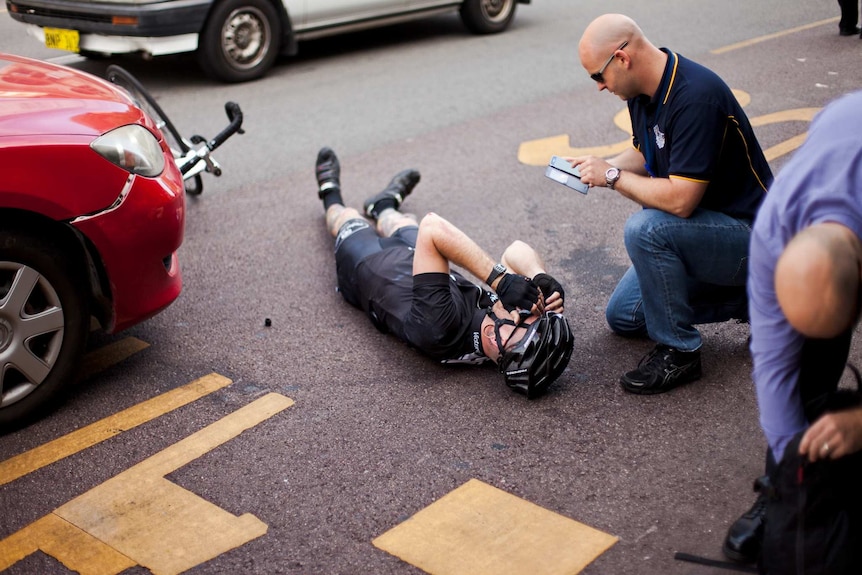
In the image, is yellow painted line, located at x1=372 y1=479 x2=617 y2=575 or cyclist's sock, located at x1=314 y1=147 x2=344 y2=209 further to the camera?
cyclist's sock, located at x1=314 y1=147 x2=344 y2=209

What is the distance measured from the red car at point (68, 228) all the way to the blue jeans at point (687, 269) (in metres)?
1.97

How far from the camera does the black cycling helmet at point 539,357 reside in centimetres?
388

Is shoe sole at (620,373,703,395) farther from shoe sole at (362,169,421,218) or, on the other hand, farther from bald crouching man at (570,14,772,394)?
shoe sole at (362,169,421,218)

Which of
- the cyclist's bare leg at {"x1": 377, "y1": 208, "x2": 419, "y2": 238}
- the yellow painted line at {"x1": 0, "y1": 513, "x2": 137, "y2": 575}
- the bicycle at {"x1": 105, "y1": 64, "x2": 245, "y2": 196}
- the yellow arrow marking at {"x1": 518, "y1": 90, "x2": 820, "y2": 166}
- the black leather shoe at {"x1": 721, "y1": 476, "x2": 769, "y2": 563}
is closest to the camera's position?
the black leather shoe at {"x1": 721, "y1": 476, "x2": 769, "y2": 563}

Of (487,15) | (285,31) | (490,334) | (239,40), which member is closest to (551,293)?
(490,334)

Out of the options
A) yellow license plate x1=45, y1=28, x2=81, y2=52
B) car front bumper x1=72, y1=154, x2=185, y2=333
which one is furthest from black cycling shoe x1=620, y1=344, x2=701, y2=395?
yellow license plate x1=45, y1=28, x2=81, y2=52

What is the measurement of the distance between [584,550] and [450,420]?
954 millimetres

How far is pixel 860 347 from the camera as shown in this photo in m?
4.16

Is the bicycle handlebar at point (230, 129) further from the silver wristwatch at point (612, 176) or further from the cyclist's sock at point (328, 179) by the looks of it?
the silver wristwatch at point (612, 176)

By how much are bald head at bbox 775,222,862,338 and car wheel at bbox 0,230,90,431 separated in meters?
2.80

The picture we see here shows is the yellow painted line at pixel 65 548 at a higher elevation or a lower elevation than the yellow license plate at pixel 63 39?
lower

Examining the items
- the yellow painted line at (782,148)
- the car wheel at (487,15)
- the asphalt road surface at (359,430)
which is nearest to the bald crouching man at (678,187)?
the asphalt road surface at (359,430)

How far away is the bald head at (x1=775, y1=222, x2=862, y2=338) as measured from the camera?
207 centimetres

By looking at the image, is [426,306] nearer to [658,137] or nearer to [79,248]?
[658,137]
